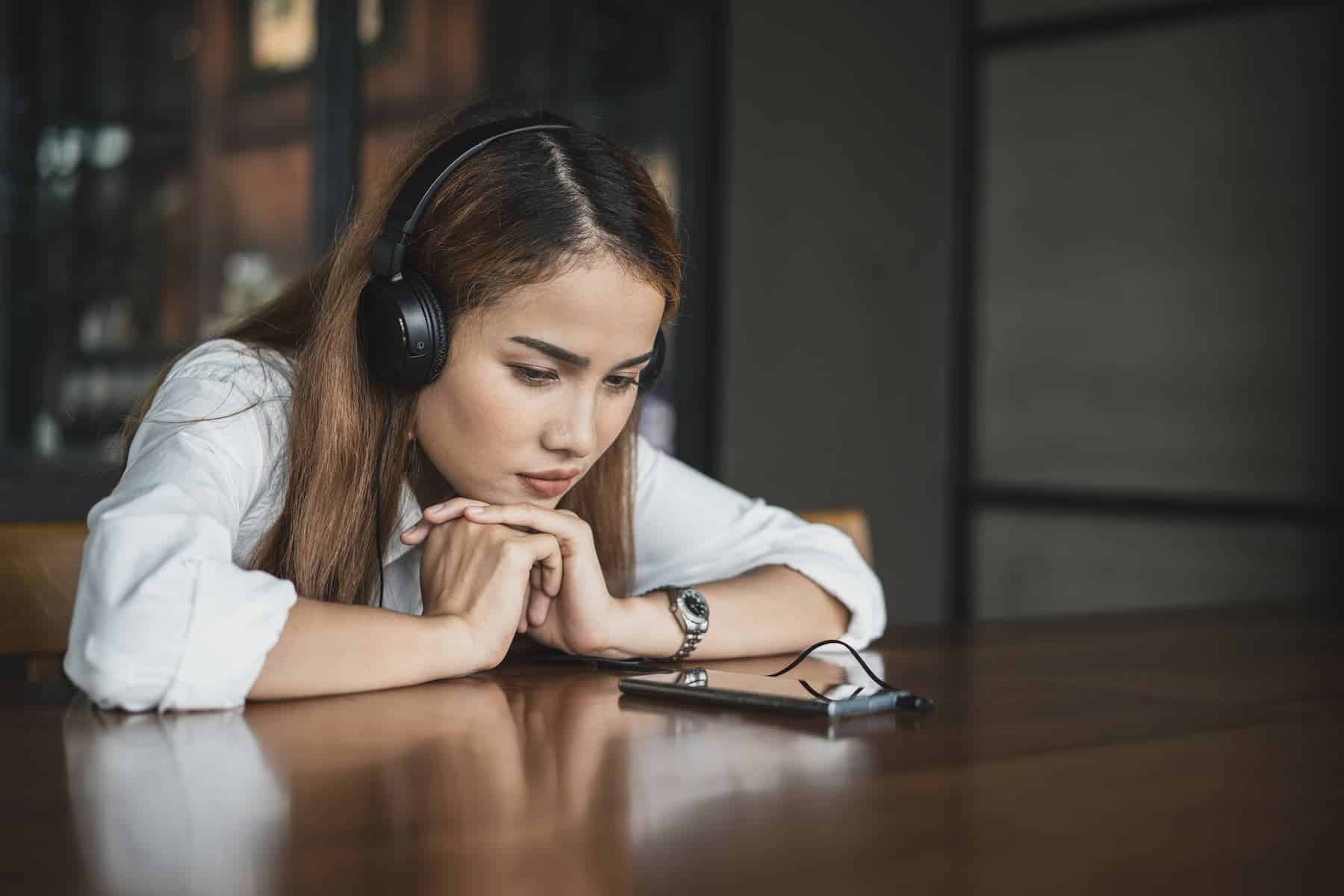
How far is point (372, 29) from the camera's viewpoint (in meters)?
3.59

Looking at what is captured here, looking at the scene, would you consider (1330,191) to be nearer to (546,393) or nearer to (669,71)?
(669,71)

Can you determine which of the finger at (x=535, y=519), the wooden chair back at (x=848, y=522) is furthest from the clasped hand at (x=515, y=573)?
the wooden chair back at (x=848, y=522)

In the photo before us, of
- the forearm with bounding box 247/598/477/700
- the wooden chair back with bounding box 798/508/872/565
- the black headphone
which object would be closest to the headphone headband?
the black headphone

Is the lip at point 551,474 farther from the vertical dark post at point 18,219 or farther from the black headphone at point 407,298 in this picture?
the vertical dark post at point 18,219

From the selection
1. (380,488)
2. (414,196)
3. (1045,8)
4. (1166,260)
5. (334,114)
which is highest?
(1045,8)

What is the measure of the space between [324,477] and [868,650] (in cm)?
52

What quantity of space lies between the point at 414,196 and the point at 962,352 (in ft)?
9.66

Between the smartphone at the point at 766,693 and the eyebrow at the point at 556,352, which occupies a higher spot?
the eyebrow at the point at 556,352

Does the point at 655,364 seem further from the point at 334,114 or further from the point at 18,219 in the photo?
the point at 18,219

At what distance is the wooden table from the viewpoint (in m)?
0.58

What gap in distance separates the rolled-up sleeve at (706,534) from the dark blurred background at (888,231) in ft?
6.10

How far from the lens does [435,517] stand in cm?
120

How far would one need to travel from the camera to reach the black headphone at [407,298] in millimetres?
1226

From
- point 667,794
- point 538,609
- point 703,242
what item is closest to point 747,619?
point 538,609
